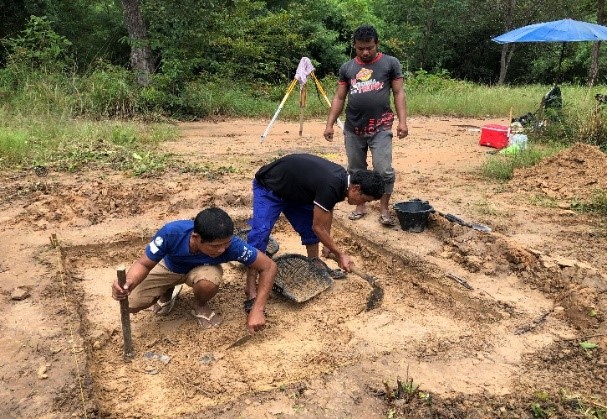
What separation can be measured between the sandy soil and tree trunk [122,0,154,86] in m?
5.70

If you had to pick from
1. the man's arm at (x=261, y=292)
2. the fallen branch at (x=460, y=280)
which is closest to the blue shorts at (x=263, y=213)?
the man's arm at (x=261, y=292)

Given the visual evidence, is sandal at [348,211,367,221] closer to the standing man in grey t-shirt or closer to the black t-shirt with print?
the standing man in grey t-shirt

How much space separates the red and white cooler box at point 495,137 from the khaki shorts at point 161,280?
6685mm

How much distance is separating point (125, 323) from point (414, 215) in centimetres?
267

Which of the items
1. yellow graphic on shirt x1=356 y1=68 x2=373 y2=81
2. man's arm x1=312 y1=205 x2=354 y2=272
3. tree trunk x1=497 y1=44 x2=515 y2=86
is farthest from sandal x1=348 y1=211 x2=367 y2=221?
tree trunk x1=497 y1=44 x2=515 y2=86

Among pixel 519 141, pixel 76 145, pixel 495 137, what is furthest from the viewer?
pixel 495 137

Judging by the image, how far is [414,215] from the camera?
15.3 feet

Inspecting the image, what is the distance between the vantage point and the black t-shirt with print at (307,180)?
3.28 m

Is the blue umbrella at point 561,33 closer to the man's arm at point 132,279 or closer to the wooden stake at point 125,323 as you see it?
the man's arm at point 132,279

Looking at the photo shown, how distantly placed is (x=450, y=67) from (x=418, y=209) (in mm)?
19384

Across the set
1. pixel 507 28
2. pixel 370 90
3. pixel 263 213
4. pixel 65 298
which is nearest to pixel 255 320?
pixel 263 213

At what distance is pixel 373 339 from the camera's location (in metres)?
3.24

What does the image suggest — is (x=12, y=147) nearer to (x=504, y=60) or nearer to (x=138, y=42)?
(x=138, y=42)

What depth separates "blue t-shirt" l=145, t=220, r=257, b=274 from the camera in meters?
2.93
